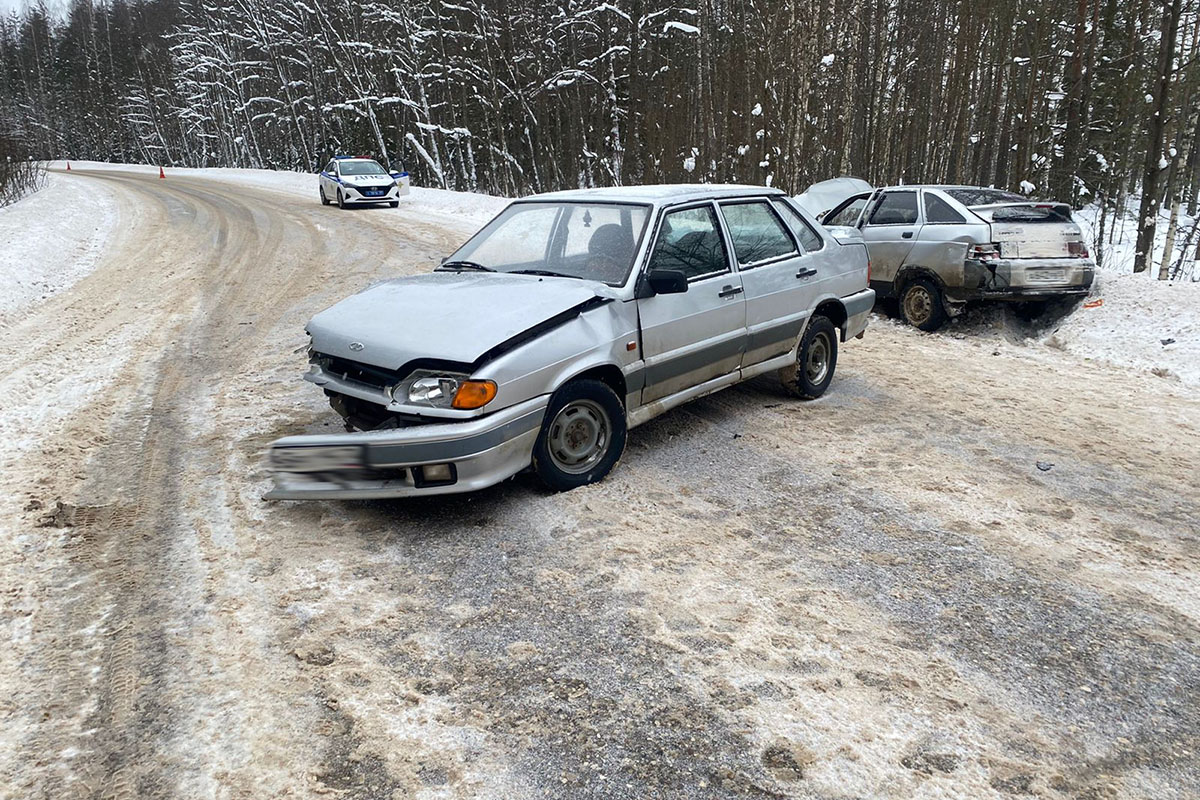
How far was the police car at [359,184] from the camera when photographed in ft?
71.3

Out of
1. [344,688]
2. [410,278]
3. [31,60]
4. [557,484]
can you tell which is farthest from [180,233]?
[31,60]

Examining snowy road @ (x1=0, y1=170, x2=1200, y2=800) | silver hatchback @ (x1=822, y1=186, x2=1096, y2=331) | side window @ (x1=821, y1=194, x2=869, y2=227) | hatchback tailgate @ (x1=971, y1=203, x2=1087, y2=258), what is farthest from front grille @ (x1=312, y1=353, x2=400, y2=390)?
side window @ (x1=821, y1=194, x2=869, y2=227)

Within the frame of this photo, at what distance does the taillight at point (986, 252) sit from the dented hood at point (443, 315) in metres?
5.58

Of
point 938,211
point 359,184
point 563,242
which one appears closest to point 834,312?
point 563,242

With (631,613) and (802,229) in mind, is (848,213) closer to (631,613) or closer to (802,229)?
(802,229)

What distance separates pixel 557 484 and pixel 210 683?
2.00 m

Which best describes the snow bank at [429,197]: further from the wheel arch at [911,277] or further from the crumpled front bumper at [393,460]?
the crumpled front bumper at [393,460]

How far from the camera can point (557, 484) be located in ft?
14.3

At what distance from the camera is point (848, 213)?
10.2m

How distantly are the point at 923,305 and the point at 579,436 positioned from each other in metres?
6.17

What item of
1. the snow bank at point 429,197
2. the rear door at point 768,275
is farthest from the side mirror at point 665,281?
the snow bank at point 429,197

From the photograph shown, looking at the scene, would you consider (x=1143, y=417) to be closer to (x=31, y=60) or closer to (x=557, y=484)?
(x=557, y=484)

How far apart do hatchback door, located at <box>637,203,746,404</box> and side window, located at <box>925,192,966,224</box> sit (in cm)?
463

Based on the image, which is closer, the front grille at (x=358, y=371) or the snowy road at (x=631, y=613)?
the snowy road at (x=631, y=613)
